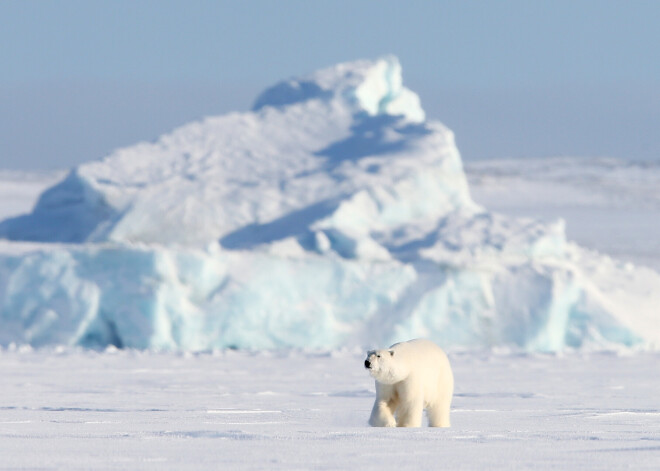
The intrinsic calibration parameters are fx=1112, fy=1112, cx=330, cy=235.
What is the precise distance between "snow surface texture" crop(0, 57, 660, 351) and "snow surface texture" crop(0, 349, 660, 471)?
1.16 meters

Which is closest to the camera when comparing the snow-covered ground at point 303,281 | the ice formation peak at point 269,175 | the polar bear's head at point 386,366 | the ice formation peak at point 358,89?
the polar bear's head at point 386,366

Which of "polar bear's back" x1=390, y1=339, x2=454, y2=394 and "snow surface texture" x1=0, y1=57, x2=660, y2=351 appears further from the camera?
"snow surface texture" x1=0, y1=57, x2=660, y2=351

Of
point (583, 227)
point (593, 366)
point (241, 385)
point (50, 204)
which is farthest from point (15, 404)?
point (583, 227)

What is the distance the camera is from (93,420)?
5.18 metres

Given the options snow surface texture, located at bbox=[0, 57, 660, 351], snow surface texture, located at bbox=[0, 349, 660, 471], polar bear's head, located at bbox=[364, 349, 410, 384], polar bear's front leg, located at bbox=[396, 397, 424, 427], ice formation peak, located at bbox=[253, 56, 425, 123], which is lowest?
snow surface texture, located at bbox=[0, 349, 660, 471]

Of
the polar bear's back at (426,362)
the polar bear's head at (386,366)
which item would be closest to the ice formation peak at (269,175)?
the polar bear's back at (426,362)

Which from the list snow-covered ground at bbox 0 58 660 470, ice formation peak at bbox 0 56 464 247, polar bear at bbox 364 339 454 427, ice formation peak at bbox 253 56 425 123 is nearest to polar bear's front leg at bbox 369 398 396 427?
polar bear at bbox 364 339 454 427

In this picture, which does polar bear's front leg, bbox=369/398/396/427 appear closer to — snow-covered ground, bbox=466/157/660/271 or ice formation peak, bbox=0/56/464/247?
ice formation peak, bbox=0/56/464/247

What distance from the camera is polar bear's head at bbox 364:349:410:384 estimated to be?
4.52 meters

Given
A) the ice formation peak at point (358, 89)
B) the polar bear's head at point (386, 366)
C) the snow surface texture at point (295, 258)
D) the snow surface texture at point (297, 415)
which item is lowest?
the snow surface texture at point (297, 415)

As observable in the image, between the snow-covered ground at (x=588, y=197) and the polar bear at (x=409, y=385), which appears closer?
the polar bear at (x=409, y=385)

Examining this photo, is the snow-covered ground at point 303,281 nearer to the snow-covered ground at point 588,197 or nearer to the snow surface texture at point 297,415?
the snow surface texture at point 297,415

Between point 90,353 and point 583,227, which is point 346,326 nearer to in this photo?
point 90,353

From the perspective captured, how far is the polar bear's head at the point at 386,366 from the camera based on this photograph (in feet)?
14.8
